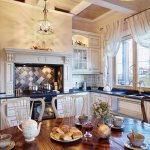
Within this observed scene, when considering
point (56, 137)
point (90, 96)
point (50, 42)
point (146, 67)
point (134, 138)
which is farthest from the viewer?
point (90, 96)

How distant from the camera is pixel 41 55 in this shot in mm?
3658

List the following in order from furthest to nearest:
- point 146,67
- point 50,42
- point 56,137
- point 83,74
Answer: point 83,74
point 50,42
point 146,67
point 56,137

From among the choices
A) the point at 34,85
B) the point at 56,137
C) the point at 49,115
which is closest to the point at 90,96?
the point at 49,115

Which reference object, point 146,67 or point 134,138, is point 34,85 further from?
point 134,138

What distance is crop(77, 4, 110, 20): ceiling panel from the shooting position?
4043 millimetres

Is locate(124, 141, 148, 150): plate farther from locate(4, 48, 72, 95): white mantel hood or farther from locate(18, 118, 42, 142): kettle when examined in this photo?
locate(4, 48, 72, 95): white mantel hood

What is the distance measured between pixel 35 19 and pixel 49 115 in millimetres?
2242

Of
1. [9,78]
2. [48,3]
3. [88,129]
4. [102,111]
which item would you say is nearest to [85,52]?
[48,3]

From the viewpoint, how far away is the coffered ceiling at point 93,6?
3.02 meters

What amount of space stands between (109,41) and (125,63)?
723 mm

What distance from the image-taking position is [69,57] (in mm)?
3998

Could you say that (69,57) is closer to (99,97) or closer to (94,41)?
(94,41)

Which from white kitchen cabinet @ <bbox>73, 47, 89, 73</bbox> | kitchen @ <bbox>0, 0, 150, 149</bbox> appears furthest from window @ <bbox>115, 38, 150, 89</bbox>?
white kitchen cabinet @ <bbox>73, 47, 89, 73</bbox>

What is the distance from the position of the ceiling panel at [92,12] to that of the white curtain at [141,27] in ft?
3.16
